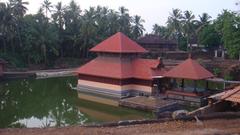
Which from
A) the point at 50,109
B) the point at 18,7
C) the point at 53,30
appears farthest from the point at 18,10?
the point at 50,109

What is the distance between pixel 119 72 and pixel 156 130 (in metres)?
14.2

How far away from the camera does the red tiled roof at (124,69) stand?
27.2m

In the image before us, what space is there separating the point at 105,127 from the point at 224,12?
3957 cm

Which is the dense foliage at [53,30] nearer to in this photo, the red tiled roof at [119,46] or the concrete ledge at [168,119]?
the red tiled roof at [119,46]

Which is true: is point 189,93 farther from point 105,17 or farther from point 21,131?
point 105,17

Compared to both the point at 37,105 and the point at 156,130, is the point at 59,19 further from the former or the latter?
the point at 156,130

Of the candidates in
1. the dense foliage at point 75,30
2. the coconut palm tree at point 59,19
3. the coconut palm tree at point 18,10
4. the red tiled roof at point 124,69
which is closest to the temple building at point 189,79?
the red tiled roof at point 124,69

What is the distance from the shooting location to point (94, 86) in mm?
28797

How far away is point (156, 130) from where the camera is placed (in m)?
13.3

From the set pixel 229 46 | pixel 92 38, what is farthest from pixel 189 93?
pixel 92 38

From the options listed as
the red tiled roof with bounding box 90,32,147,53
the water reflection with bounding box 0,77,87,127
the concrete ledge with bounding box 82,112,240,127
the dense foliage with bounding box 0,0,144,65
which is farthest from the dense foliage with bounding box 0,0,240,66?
the concrete ledge with bounding box 82,112,240,127

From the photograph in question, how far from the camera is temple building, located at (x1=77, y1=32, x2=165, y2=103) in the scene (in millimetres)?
27094

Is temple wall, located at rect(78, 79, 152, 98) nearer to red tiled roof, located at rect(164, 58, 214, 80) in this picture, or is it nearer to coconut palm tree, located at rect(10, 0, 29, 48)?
red tiled roof, located at rect(164, 58, 214, 80)

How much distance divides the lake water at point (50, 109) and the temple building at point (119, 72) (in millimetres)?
1965
